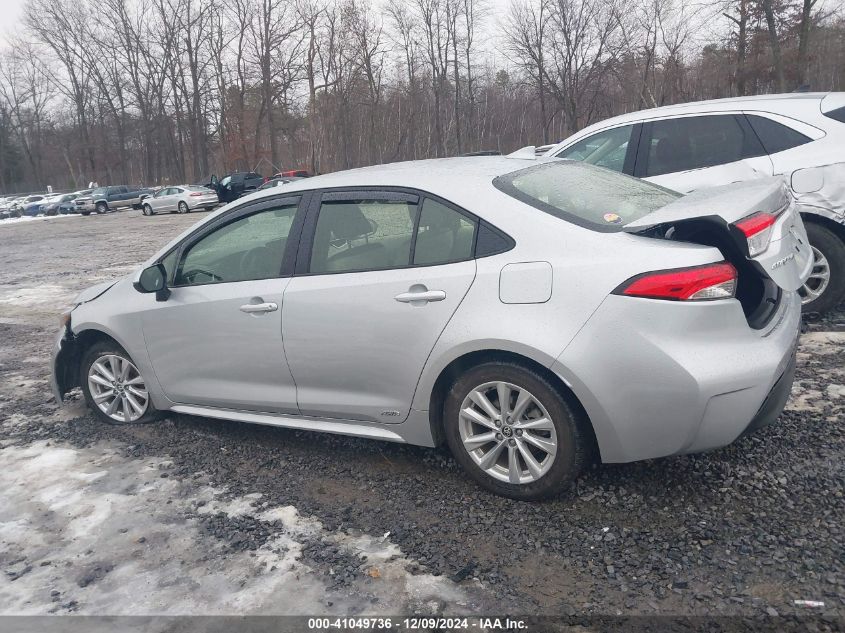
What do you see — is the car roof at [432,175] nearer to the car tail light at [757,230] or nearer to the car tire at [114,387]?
the car tail light at [757,230]

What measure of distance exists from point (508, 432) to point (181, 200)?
1285 inches

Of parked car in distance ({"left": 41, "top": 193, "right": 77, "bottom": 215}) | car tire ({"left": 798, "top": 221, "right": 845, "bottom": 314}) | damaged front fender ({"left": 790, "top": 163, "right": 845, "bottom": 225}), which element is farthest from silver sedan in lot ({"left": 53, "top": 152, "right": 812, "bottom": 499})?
parked car in distance ({"left": 41, "top": 193, "right": 77, "bottom": 215})

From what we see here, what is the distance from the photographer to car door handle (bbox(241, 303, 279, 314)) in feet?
12.4

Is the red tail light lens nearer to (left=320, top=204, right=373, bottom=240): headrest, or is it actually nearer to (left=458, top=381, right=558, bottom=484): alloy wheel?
(left=458, top=381, right=558, bottom=484): alloy wheel

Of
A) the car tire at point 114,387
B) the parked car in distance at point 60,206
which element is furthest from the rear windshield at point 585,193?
the parked car in distance at point 60,206

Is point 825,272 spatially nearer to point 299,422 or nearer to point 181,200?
point 299,422

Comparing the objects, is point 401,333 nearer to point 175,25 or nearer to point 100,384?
point 100,384

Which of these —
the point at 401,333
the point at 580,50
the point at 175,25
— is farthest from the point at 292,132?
the point at 401,333

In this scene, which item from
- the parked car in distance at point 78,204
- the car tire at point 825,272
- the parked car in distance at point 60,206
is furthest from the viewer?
the parked car in distance at point 60,206

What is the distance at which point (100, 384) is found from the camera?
4.82 m

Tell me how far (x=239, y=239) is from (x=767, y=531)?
3.24 meters

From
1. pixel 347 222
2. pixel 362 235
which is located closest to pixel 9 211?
pixel 347 222

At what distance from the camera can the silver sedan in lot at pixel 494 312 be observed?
285 cm

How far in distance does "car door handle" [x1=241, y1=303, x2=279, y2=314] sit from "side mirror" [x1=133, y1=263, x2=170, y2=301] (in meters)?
0.70
